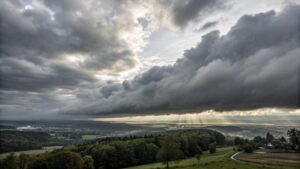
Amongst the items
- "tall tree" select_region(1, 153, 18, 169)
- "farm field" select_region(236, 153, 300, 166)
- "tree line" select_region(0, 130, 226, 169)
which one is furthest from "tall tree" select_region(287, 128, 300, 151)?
"tall tree" select_region(1, 153, 18, 169)

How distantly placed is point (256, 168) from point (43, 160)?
62.9 metres

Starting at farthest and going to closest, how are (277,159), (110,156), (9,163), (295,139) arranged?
(295,139), (110,156), (9,163), (277,159)

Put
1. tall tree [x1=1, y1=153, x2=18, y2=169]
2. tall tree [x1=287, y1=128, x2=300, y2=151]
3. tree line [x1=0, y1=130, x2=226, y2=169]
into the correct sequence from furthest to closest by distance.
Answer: tall tree [x1=287, y1=128, x2=300, y2=151]
tall tree [x1=1, y1=153, x2=18, y2=169]
tree line [x1=0, y1=130, x2=226, y2=169]

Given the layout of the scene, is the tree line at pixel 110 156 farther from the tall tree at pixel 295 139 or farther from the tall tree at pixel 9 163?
the tall tree at pixel 295 139

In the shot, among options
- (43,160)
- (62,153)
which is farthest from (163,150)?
(43,160)

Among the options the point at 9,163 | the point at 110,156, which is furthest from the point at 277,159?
the point at 9,163

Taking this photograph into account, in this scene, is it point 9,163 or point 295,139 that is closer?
point 9,163

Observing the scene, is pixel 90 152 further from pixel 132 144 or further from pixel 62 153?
pixel 62 153

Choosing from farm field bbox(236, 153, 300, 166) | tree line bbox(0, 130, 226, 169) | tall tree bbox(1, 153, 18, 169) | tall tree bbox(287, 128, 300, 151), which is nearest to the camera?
farm field bbox(236, 153, 300, 166)

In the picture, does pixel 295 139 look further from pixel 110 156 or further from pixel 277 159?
pixel 110 156

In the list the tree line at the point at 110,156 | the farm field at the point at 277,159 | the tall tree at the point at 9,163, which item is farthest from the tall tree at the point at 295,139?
the tall tree at the point at 9,163

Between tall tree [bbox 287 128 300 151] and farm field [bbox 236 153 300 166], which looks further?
tall tree [bbox 287 128 300 151]

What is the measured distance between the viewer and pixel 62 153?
76.9 meters

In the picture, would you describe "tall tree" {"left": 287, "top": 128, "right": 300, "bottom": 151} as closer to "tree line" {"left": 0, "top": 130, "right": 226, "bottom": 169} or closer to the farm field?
the farm field
